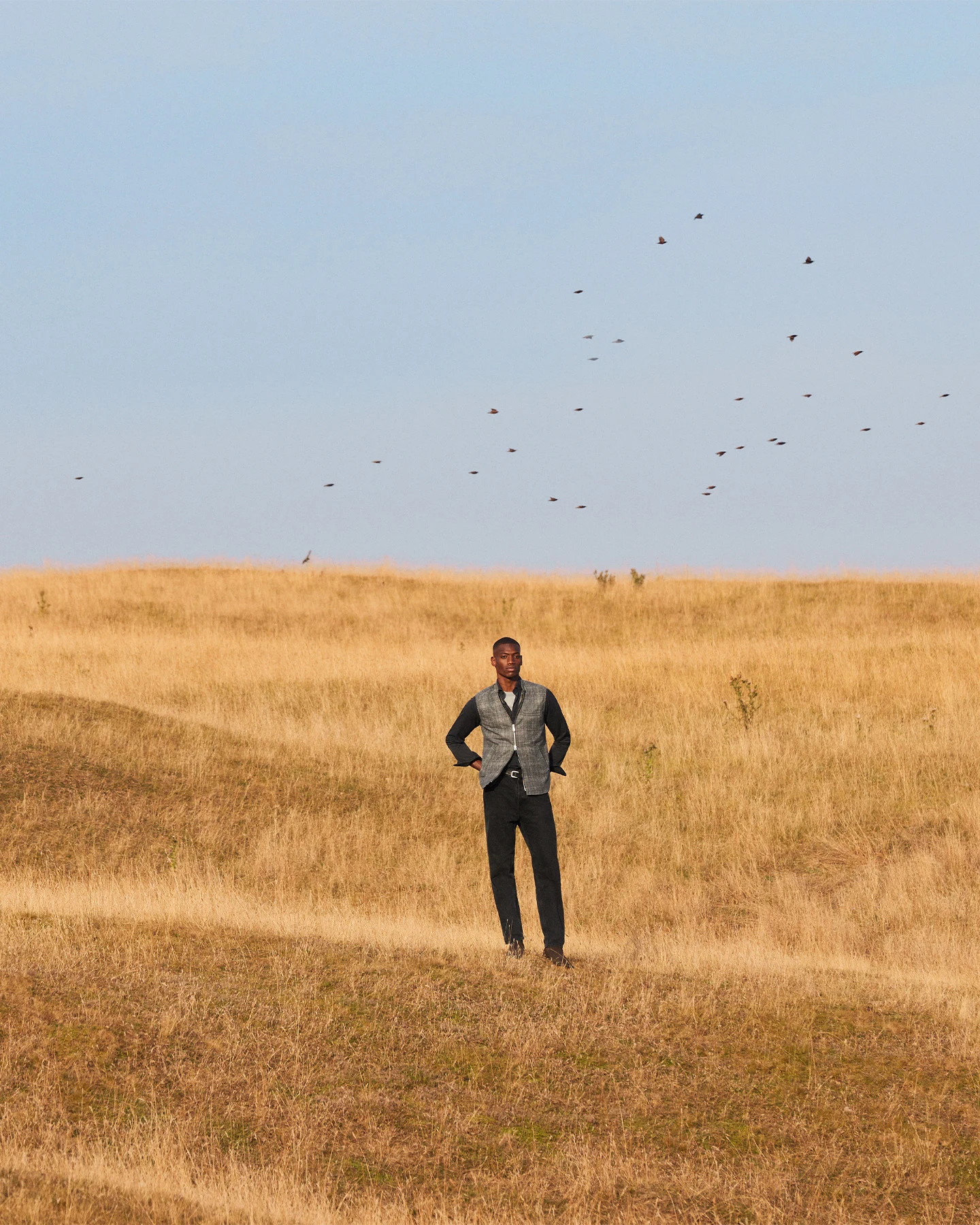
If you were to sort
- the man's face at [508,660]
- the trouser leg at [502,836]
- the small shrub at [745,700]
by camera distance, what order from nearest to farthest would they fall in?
the man's face at [508,660]
the trouser leg at [502,836]
the small shrub at [745,700]

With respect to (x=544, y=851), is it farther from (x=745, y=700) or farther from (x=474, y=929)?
(x=745, y=700)

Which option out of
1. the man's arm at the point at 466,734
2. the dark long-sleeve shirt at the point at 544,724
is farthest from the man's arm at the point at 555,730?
the man's arm at the point at 466,734

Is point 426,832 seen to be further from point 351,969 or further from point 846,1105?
point 846,1105

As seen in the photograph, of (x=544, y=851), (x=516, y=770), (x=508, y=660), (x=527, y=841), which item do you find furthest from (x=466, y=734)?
(x=544, y=851)

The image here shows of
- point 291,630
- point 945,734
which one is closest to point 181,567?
point 291,630

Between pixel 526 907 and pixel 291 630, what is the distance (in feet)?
70.7

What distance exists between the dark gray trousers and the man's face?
0.73 m

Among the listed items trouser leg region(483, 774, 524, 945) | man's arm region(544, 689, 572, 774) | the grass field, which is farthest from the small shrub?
trouser leg region(483, 774, 524, 945)

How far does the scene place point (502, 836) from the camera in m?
9.80

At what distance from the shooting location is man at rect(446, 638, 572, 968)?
9.68m

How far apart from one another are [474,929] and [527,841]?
351 centimetres

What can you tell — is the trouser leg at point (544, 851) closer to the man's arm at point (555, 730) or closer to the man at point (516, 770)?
the man at point (516, 770)

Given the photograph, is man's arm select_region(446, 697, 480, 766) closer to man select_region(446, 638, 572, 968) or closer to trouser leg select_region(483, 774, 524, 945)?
man select_region(446, 638, 572, 968)

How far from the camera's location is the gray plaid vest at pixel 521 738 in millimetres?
9672
